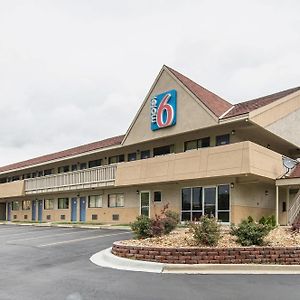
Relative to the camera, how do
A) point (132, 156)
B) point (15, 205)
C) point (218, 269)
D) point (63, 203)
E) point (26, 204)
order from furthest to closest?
point (15, 205) < point (26, 204) < point (63, 203) < point (132, 156) < point (218, 269)

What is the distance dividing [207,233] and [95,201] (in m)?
23.5

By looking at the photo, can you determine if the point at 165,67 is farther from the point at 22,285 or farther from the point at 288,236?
the point at 22,285

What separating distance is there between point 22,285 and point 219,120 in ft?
55.8

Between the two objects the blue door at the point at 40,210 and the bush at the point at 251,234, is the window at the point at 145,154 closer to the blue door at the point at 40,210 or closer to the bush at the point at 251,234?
the blue door at the point at 40,210

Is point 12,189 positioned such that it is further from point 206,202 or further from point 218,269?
point 218,269

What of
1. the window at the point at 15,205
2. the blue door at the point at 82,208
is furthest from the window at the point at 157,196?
the window at the point at 15,205

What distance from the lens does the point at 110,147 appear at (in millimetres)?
32656

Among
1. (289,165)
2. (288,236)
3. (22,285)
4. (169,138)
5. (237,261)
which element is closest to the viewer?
(22,285)

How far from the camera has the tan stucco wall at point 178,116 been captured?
1006 inches

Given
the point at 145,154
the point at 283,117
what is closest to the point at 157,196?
the point at 145,154

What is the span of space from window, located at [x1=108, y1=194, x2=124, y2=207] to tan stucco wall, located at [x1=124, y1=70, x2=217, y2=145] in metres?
4.49

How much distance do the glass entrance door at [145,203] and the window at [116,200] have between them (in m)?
2.48

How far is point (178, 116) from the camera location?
27031 millimetres

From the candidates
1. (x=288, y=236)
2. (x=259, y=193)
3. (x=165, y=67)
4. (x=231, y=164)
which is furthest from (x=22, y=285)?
(x=165, y=67)
